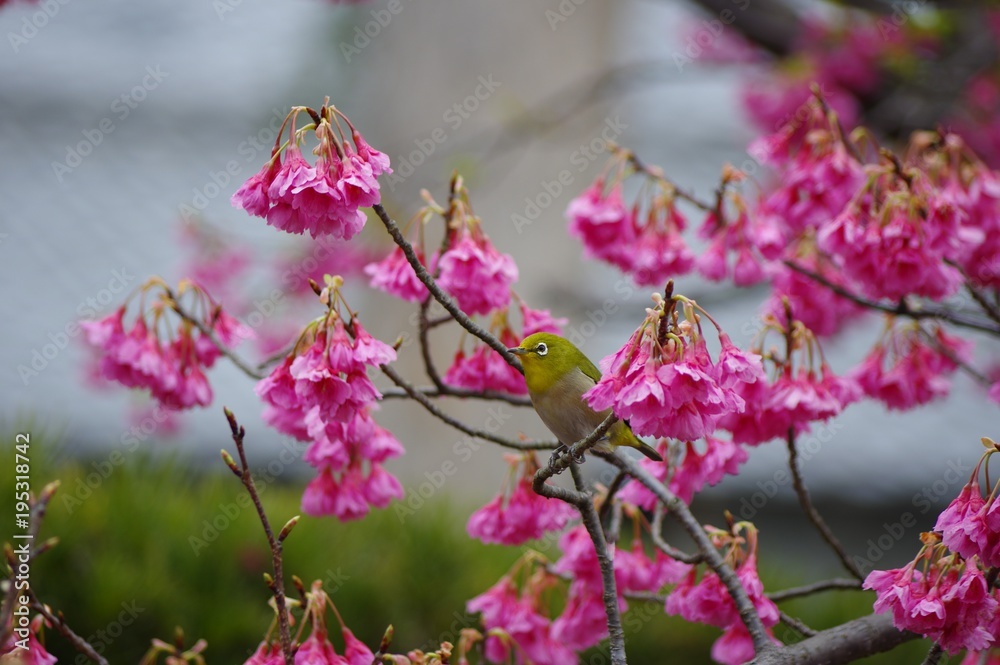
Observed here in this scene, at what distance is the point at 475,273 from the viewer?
59.4 inches

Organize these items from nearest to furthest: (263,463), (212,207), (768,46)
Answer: (768,46)
(263,463)
(212,207)

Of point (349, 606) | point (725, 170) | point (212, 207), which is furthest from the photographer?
point (212, 207)

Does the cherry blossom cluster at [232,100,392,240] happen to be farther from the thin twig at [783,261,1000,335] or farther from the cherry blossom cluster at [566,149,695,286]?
the thin twig at [783,261,1000,335]

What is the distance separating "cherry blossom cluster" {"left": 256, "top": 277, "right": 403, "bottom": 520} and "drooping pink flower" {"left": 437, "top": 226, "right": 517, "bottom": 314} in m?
0.19

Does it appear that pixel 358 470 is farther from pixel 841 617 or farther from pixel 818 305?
pixel 841 617

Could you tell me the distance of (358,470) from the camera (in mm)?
1617

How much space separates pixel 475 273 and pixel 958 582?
803 mm

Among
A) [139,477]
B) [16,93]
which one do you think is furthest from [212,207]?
[139,477]

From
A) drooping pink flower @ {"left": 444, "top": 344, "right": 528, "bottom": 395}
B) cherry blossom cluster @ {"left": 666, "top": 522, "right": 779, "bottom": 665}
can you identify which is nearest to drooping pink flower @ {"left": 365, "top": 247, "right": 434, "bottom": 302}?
drooping pink flower @ {"left": 444, "top": 344, "right": 528, "bottom": 395}

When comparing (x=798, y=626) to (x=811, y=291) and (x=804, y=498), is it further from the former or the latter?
(x=811, y=291)

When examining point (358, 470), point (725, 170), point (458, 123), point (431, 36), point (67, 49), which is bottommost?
point (358, 470)

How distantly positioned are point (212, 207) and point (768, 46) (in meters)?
3.89

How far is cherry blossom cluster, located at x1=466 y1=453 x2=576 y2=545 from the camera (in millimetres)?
1625

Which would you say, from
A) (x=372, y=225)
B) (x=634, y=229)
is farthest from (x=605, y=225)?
(x=372, y=225)
